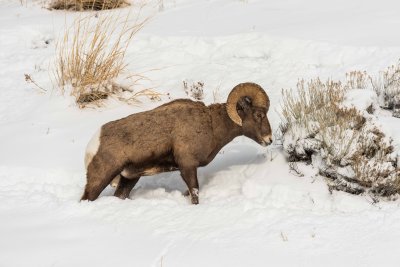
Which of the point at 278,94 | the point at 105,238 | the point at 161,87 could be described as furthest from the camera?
the point at 161,87

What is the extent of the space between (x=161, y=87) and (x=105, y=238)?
4.61 metres

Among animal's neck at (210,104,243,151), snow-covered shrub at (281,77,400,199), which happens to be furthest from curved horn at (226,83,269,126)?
snow-covered shrub at (281,77,400,199)

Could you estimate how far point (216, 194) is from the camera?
7.07 metres

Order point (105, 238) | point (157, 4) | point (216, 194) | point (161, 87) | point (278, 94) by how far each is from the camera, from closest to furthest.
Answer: point (105, 238), point (216, 194), point (278, 94), point (161, 87), point (157, 4)

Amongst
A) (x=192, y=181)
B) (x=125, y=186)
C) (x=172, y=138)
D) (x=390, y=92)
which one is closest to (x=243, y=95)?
(x=172, y=138)

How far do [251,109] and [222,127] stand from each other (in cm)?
39

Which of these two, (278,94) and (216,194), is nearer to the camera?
(216,194)

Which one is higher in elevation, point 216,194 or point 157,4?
point 157,4

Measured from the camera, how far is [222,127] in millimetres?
7062

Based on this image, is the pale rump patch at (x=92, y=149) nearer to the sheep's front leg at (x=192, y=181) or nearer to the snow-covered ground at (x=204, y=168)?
the snow-covered ground at (x=204, y=168)

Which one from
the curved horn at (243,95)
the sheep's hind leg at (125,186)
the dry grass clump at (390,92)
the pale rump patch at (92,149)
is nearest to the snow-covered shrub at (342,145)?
the curved horn at (243,95)

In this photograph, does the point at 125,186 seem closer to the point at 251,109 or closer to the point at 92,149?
the point at 92,149

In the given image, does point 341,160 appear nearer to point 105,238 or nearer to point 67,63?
point 105,238

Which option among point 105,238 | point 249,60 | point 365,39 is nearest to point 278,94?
point 249,60
